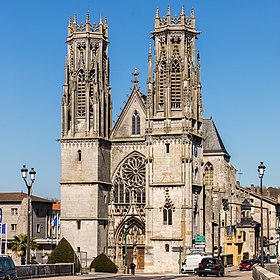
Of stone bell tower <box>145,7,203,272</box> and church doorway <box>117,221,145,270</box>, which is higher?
stone bell tower <box>145,7,203,272</box>

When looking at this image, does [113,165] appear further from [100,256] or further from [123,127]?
[100,256]

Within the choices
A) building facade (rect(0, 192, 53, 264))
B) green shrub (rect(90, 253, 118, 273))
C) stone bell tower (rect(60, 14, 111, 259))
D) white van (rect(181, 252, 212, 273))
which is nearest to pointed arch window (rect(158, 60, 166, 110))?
stone bell tower (rect(60, 14, 111, 259))

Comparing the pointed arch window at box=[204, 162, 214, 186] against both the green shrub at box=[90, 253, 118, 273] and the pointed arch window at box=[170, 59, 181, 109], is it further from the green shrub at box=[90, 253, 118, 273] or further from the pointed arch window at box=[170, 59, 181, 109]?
the green shrub at box=[90, 253, 118, 273]

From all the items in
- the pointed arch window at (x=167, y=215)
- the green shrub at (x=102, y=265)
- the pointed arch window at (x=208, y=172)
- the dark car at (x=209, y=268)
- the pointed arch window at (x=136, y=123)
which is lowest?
the green shrub at (x=102, y=265)

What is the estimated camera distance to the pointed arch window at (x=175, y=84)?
81.9m

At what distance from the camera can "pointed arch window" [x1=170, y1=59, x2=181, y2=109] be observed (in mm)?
81875

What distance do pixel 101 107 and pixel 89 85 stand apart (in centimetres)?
260

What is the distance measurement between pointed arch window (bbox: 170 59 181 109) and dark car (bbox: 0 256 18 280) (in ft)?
153

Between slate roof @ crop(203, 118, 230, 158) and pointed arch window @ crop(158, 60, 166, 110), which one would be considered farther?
slate roof @ crop(203, 118, 230, 158)

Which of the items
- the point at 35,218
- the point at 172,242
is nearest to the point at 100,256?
the point at 172,242

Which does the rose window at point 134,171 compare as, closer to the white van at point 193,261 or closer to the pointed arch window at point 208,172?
the white van at point 193,261

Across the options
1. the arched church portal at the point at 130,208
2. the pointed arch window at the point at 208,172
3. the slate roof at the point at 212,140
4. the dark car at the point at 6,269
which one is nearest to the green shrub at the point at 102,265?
the arched church portal at the point at 130,208

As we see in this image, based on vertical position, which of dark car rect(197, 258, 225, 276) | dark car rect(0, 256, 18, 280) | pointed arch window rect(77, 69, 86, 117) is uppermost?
pointed arch window rect(77, 69, 86, 117)

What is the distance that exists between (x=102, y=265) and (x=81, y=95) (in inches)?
786
